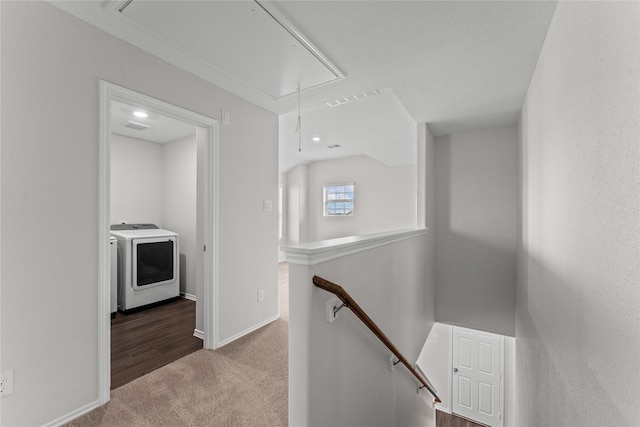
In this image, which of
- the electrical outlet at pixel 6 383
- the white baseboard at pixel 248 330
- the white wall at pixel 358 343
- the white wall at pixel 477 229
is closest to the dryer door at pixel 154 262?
the white baseboard at pixel 248 330

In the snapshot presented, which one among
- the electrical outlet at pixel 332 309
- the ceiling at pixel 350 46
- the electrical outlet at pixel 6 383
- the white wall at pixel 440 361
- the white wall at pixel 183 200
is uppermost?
the ceiling at pixel 350 46

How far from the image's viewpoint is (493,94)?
2.58 meters

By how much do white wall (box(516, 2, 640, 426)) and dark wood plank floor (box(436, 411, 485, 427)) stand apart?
3918 mm

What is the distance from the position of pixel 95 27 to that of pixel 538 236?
10.9 ft

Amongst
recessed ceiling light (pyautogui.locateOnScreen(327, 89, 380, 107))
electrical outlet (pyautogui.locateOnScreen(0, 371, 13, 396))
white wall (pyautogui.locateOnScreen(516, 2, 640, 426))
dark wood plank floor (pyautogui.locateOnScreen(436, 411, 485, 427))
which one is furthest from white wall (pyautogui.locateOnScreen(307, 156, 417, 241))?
electrical outlet (pyautogui.locateOnScreen(0, 371, 13, 396))

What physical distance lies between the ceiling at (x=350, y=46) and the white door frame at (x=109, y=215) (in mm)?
367

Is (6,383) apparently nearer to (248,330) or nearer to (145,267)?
(248,330)

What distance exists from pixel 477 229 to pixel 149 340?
395 centimetres

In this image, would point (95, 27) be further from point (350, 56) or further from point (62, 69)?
point (350, 56)

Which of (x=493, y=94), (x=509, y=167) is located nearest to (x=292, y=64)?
(x=493, y=94)

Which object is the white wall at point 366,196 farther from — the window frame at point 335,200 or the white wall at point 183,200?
the white wall at point 183,200

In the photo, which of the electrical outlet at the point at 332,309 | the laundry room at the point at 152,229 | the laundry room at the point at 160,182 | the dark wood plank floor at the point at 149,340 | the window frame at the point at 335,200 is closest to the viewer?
the electrical outlet at the point at 332,309

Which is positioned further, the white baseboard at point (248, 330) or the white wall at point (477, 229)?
the white wall at point (477, 229)

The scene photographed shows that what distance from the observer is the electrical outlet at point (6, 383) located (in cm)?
137
